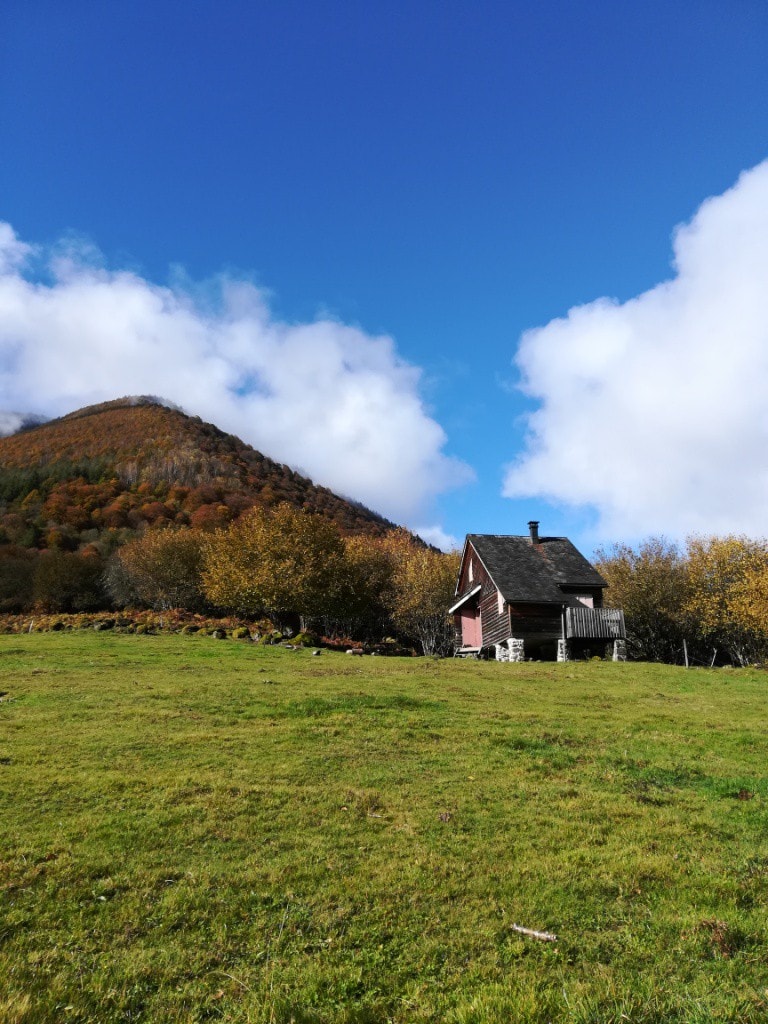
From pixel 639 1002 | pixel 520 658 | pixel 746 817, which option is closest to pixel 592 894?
pixel 639 1002

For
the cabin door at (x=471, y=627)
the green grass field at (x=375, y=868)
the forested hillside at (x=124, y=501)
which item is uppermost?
the forested hillside at (x=124, y=501)

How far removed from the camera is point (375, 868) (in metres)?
6.94

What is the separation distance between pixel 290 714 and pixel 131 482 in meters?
118

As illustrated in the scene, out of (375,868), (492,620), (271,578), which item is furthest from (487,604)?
(375,868)

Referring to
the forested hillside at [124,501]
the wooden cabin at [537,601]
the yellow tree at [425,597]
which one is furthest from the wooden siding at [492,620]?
the forested hillside at [124,501]

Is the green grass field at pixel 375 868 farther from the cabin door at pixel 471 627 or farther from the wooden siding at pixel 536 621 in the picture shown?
the cabin door at pixel 471 627

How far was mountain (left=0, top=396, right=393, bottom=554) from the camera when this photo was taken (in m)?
95.6

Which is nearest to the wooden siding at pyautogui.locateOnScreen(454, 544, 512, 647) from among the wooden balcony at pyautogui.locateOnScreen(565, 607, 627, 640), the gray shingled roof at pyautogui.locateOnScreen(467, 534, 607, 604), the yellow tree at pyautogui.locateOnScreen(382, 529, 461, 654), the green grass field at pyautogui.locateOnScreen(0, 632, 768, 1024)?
the gray shingled roof at pyautogui.locateOnScreen(467, 534, 607, 604)

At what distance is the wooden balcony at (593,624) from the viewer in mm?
41656

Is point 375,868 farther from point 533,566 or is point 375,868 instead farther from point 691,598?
point 691,598

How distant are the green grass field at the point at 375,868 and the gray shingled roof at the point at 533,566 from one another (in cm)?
2740

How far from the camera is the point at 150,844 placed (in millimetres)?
7488

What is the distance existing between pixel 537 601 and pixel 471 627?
1147 centimetres

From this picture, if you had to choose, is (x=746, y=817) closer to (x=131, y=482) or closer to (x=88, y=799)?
(x=88, y=799)
